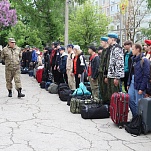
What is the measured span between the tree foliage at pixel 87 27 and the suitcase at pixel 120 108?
28.6 metres

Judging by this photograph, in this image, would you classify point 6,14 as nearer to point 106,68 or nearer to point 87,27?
point 106,68

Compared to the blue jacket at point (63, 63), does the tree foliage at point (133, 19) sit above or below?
above

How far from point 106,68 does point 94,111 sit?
1.05m

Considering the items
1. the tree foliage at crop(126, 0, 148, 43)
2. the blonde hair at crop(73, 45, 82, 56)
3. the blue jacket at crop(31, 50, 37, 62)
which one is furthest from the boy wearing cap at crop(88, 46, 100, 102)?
the tree foliage at crop(126, 0, 148, 43)

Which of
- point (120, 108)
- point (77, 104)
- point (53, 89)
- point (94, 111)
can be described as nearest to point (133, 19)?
point (53, 89)

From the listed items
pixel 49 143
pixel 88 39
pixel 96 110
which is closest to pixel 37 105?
pixel 96 110

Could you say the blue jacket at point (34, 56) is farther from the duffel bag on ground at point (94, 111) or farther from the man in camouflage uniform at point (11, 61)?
the duffel bag on ground at point (94, 111)

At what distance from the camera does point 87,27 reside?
117 ft

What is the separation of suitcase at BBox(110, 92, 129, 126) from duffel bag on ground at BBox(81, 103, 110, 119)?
73cm

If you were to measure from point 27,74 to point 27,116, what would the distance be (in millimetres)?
12577

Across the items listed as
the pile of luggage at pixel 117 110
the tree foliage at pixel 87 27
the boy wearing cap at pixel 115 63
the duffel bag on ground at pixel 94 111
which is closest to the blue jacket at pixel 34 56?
the pile of luggage at pixel 117 110

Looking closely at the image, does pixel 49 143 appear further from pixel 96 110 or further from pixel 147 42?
pixel 147 42

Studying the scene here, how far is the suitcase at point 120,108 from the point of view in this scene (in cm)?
688

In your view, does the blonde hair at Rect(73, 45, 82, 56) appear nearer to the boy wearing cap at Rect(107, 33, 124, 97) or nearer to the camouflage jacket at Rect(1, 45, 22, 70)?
the camouflage jacket at Rect(1, 45, 22, 70)
